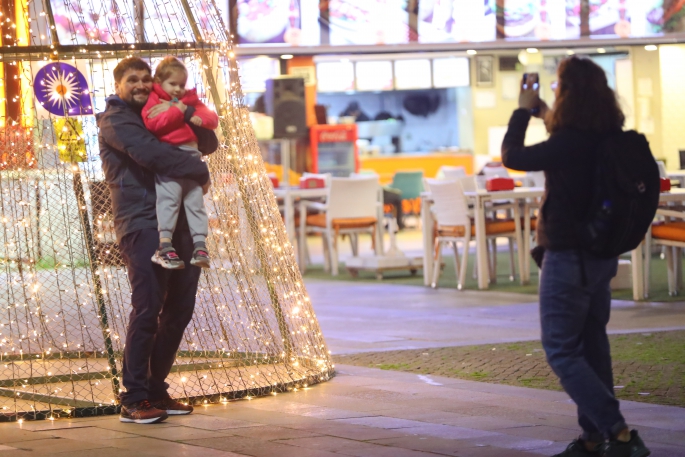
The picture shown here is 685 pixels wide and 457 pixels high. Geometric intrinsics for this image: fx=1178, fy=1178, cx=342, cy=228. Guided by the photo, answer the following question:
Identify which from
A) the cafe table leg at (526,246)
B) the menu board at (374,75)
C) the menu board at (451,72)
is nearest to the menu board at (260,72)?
the menu board at (374,75)

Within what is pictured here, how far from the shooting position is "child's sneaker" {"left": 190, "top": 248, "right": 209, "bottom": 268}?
198 inches

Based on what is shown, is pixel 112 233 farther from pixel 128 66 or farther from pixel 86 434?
pixel 86 434

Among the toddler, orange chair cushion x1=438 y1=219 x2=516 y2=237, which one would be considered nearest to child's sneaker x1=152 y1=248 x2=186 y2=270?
the toddler

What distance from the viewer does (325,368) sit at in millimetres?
6250

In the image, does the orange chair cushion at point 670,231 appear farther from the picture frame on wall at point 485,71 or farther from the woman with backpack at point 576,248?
the picture frame on wall at point 485,71

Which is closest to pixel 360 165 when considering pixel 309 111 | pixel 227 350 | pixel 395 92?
pixel 309 111

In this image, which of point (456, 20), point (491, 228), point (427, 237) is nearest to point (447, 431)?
point (491, 228)

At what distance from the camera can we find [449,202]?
36.8 feet

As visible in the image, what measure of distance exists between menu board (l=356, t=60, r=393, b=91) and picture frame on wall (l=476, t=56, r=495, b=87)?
6.76 ft

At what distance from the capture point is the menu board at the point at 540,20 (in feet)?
55.8

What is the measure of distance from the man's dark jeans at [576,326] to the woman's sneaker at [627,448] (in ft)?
0.12

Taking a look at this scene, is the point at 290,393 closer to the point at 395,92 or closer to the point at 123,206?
the point at 123,206

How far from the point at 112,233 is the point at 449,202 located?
5.59m

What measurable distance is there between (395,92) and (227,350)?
22363mm
